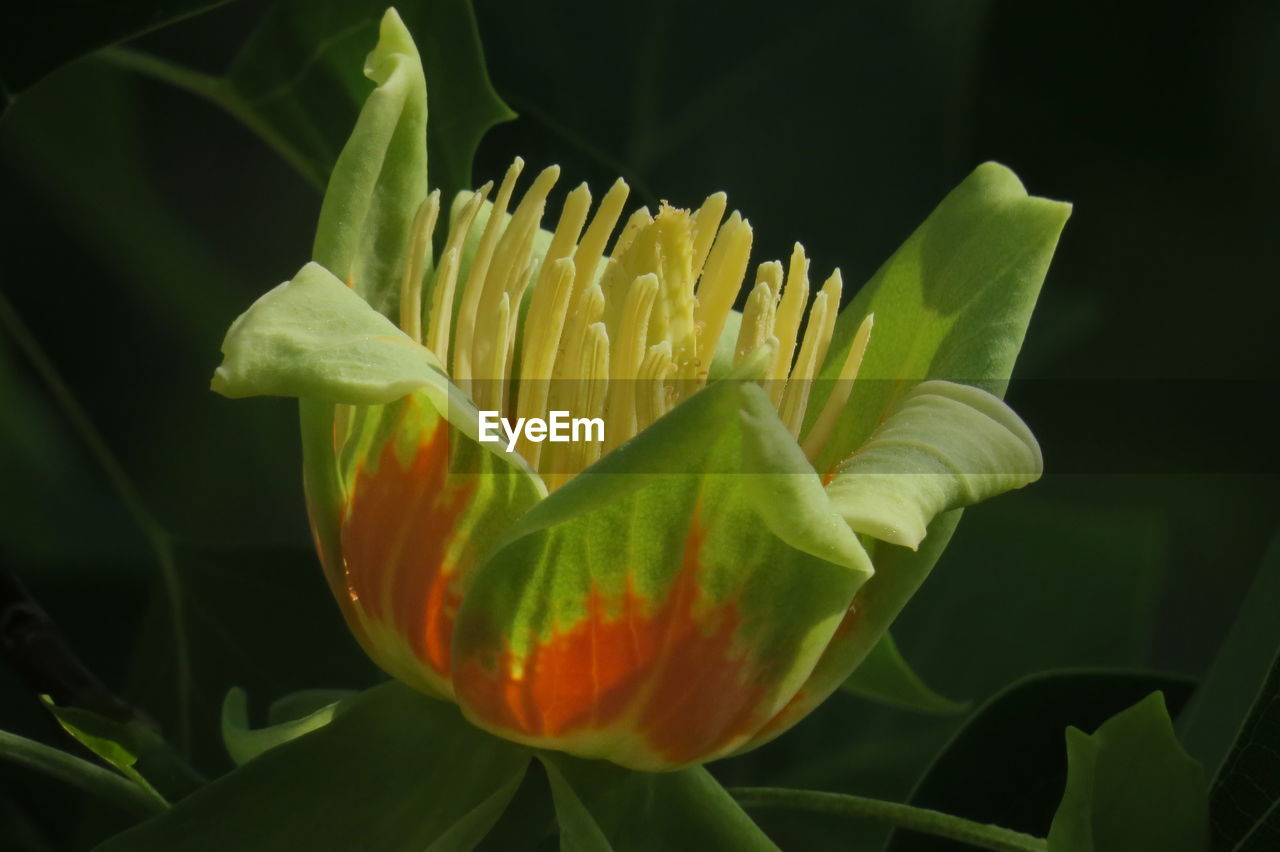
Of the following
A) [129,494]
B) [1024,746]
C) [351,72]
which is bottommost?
[1024,746]

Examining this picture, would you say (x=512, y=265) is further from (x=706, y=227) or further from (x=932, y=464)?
(x=932, y=464)

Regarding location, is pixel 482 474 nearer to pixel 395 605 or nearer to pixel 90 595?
pixel 395 605

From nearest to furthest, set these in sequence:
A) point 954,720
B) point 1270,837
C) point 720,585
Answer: point 720,585
point 1270,837
point 954,720

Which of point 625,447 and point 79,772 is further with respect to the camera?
point 79,772

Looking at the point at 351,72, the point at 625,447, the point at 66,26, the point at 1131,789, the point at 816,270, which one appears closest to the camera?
the point at 625,447

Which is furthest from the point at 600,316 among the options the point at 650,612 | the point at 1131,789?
the point at 1131,789

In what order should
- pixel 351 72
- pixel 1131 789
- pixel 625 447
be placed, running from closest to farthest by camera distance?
pixel 625 447
pixel 1131 789
pixel 351 72

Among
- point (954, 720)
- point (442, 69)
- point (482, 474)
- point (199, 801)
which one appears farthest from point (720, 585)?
point (954, 720)
